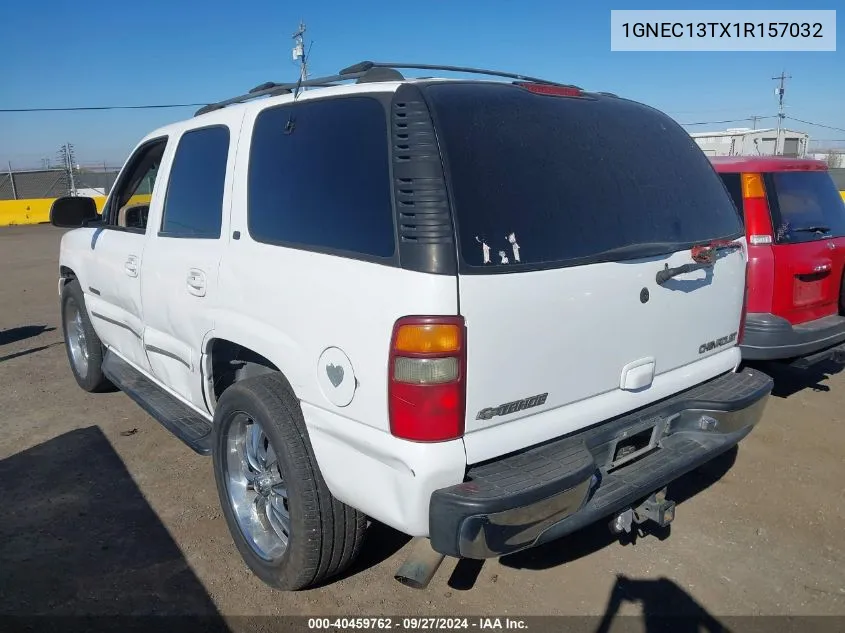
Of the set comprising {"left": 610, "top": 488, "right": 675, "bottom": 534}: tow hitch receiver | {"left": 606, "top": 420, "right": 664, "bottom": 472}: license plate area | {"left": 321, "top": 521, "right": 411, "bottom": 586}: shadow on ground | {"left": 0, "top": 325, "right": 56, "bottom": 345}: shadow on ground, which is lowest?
{"left": 321, "top": 521, "right": 411, "bottom": 586}: shadow on ground

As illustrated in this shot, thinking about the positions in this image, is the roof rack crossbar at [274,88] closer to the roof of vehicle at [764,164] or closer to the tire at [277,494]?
the tire at [277,494]

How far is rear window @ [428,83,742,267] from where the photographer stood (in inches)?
89.6

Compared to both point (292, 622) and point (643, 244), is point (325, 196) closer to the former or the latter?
point (643, 244)

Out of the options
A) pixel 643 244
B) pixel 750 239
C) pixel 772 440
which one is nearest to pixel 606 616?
pixel 643 244

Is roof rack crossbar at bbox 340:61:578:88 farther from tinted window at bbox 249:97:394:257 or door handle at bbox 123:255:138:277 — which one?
door handle at bbox 123:255:138:277

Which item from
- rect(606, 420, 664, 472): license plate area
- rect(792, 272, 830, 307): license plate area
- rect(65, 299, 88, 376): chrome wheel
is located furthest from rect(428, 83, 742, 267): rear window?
rect(65, 299, 88, 376): chrome wheel

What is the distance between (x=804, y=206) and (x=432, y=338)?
395cm

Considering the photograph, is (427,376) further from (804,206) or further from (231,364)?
(804,206)

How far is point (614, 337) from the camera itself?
2.55 m

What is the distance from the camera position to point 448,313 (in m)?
2.11

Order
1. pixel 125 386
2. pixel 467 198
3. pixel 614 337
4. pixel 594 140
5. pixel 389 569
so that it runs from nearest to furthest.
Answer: pixel 467 198 → pixel 614 337 → pixel 594 140 → pixel 389 569 → pixel 125 386

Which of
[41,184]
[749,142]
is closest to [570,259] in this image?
[41,184]

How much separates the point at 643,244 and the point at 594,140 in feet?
1.54

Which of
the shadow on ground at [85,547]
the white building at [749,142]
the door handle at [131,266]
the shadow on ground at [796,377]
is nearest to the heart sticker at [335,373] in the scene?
the shadow on ground at [85,547]
